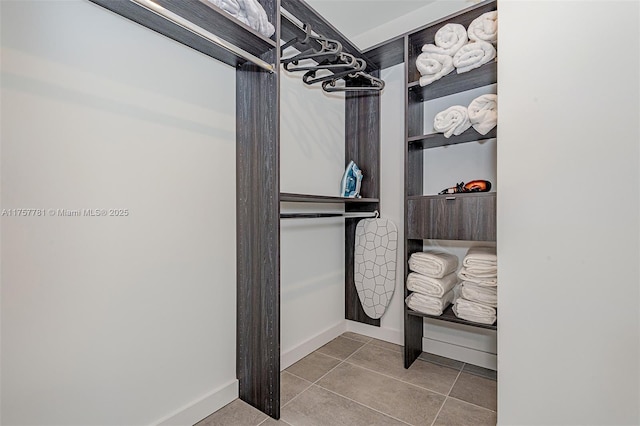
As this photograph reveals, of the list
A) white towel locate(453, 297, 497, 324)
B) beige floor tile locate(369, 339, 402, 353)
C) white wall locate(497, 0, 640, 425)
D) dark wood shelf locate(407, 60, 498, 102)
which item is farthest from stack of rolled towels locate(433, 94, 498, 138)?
beige floor tile locate(369, 339, 402, 353)

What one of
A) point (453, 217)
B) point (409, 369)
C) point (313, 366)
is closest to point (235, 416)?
point (313, 366)

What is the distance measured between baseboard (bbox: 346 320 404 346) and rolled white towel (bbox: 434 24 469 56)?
1.89 m

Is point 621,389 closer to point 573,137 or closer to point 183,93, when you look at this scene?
point 573,137

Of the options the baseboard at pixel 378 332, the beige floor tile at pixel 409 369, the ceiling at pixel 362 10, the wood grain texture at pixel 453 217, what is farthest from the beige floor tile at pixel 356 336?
the ceiling at pixel 362 10

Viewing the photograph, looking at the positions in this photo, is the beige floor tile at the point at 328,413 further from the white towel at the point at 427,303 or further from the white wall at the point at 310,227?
the white towel at the point at 427,303

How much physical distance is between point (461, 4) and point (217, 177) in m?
1.94

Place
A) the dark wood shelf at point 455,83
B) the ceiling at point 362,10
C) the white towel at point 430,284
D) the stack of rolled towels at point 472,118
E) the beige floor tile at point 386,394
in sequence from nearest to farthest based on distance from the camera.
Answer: the beige floor tile at point 386,394
the stack of rolled towels at point 472,118
the dark wood shelf at point 455,83
the white towel at point 430,284
the ceiling at point 362,10

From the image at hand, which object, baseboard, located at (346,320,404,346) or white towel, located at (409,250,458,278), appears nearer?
white towel, located at (409,250,458,278)

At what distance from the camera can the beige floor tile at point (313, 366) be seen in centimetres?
184

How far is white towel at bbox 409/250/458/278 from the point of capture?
5.90 feet

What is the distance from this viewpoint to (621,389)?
1057mm

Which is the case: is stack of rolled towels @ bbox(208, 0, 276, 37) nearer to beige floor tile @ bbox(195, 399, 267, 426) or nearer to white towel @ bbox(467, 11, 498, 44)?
white towel @ bbox(467, 11, 498, 44)

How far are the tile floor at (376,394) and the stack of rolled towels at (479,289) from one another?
0.41 m

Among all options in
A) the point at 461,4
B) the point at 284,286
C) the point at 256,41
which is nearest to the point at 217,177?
the point at 256,41
